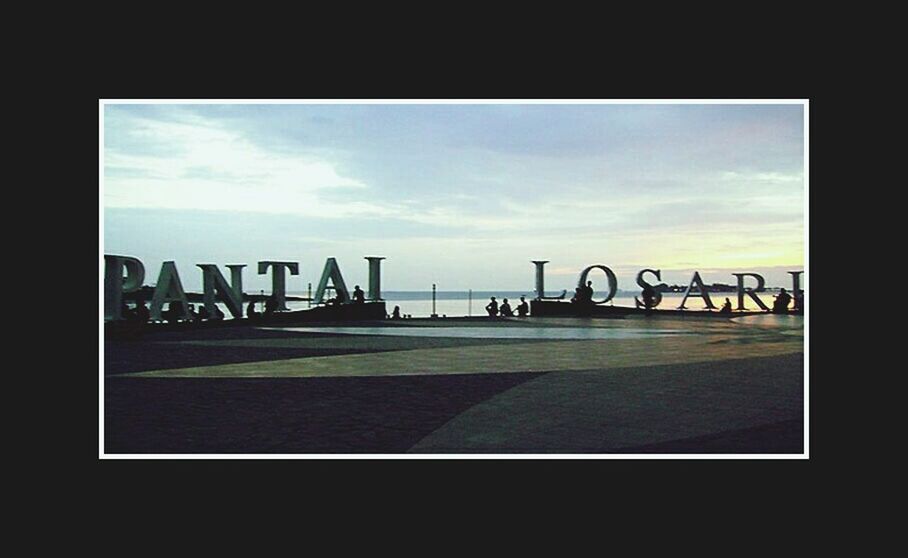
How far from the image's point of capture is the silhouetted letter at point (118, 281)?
17516 mm

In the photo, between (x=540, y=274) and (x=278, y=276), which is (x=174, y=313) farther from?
(x=540, y=274)

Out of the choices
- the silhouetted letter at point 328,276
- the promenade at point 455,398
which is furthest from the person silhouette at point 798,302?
the silhouetted letter at point 328,276

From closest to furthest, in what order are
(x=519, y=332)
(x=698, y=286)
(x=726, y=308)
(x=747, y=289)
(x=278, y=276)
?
1. (x=519, y=332)
2. (x=278, y=276)
3. (x=698, y=286)
4. (x=747, y=289)
5. (x=726, y=308)

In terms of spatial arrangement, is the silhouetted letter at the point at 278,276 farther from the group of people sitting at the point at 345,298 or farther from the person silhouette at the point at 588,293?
the person silhouette at the point at 588,293

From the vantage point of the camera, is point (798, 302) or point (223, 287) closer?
point (223, 287)

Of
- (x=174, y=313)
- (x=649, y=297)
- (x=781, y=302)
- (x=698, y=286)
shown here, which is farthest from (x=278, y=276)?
(x=781, y=302)

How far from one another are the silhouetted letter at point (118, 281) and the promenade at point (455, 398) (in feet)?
4.83

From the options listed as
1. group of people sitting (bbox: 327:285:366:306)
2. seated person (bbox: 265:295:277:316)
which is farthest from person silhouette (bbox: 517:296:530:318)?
seated person (bbox: 265:295:277:316)

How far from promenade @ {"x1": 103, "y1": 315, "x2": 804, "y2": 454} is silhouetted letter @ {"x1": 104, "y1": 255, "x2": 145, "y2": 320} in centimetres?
147

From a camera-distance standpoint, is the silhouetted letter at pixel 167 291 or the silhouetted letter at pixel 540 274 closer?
the silhouetted letter at pixel 167 291

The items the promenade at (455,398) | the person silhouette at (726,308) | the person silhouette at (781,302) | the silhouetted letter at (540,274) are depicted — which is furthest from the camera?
the person silhouette at (781,302)

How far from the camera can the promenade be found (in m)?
7.34

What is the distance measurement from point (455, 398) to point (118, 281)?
11.4m

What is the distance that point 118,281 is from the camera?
17703 millimetres
